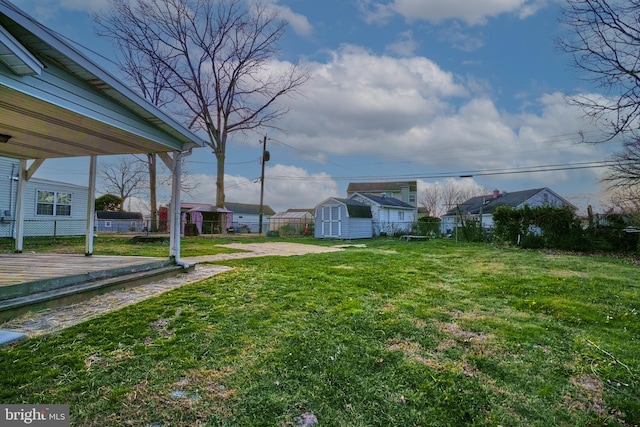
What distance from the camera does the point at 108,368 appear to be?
2250 millimetres

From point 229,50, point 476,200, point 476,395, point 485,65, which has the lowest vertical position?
point 476,395

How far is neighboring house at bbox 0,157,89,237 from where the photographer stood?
42.6 ft

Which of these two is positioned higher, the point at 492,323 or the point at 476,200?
the point at 476,200

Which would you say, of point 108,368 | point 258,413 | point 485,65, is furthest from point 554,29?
point 108,368

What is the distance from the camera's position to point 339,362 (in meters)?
2.40

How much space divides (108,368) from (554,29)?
25.3 ft

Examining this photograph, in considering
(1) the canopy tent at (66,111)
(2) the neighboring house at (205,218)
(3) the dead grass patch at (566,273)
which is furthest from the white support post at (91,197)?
(2) the neighboring house at (205,218)

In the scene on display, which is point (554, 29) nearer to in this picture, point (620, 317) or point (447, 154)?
A: point (620, 317)

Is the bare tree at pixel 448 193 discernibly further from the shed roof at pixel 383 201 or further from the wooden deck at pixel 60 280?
the wooden deck at pixel 60 280

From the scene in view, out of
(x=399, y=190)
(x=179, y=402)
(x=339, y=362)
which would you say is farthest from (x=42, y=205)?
(x=399, y=190)

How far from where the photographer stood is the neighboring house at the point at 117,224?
1059 inches

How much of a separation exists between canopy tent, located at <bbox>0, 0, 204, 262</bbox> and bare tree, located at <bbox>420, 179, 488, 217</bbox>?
33.4 meters

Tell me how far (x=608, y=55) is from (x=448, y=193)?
3283 centimetres

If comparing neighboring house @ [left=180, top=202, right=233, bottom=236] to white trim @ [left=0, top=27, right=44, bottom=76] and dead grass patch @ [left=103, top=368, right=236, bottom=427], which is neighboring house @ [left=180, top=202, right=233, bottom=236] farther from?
dead grass patch @ [left=103, top=368, right=236, bottom=427]
